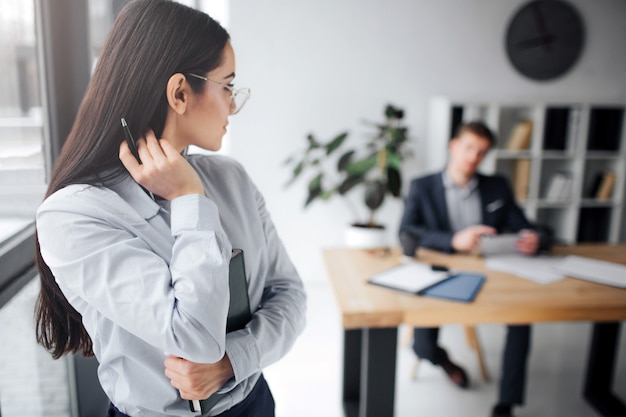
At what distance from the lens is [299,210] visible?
3.42 m

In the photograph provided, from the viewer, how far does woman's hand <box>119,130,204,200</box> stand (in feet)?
2.03

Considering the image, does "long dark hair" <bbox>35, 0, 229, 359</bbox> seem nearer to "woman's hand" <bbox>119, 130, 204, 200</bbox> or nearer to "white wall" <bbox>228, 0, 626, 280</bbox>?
"woman's hand" <bbox>119, 130, 204, 200</bbox>

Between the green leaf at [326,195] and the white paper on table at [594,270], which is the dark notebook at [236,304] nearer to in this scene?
the white paper on table at [594,270]

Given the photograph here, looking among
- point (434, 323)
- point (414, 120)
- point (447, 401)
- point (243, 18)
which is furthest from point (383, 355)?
point (414, 120)

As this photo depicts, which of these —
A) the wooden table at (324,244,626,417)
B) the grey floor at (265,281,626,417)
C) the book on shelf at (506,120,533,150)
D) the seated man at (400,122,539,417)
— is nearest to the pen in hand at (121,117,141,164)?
the wooden table at (324,244,626,417)

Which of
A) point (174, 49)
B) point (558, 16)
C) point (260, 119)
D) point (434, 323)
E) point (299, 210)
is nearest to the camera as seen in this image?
point (174, 49)

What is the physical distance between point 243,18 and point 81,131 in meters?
2.45

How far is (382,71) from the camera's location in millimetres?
3529

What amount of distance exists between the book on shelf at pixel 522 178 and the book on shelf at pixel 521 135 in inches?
4.8

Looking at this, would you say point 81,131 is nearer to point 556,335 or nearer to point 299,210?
point 299,210

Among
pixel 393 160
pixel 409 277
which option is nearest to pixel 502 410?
pixel 409 277

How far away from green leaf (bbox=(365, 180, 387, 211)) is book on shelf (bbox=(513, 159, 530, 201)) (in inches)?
61.4

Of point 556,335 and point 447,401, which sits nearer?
point 447,401

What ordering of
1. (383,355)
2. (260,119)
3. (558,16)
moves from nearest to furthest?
(383,355), (260,119), (558,16)
